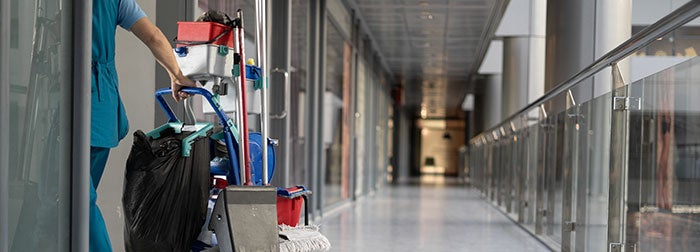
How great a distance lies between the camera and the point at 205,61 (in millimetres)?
2828

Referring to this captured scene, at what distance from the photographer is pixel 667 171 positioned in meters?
2.93

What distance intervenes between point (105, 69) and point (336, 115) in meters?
8.15

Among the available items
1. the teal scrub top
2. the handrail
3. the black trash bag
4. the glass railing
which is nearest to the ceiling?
the glass railing

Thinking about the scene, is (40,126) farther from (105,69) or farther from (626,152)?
(626,152)

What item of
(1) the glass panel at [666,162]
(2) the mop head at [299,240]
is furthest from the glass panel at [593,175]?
(2) the mop head at [299,240]

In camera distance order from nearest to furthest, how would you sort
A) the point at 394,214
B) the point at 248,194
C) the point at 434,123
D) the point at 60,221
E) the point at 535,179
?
1. the point at 60,221
2. the point at 248,194
3. the point at 535,179
4. the point at 394,214
5. the point at 434,123

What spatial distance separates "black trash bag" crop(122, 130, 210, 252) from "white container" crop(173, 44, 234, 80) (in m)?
0.20

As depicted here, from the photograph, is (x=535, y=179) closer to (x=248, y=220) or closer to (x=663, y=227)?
(x=663, y=227)

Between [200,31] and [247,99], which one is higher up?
[200,31]

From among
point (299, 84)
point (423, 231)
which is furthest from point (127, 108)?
point (299, 84)

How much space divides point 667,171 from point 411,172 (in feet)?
130

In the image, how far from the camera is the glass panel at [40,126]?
226 centimetres

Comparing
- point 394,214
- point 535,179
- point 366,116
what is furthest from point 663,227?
point 366,116

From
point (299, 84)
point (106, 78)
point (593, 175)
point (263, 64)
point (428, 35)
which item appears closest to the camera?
point (106, 78)
